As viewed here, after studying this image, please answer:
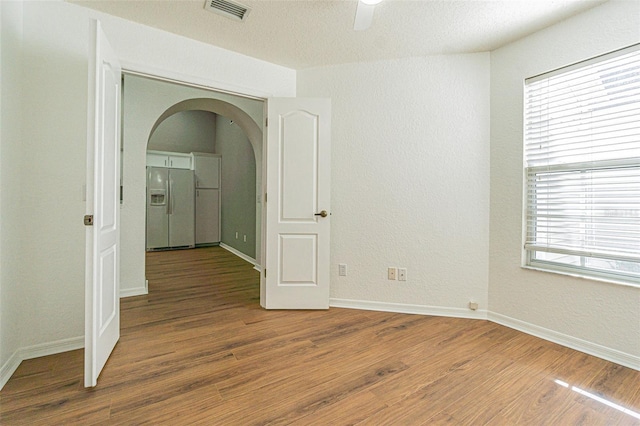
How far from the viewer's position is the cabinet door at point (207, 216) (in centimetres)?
706

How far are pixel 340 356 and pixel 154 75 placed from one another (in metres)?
2.73

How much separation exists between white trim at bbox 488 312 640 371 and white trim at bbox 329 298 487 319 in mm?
176

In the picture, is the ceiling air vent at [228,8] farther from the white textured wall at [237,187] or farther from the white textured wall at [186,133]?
the white textured wall at [186,133]

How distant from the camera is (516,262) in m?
2.68

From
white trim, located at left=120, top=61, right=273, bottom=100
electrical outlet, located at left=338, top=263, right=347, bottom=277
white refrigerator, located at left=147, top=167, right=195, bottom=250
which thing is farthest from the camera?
white refrigerator, located at left=147, top=167, right=195, bottom=250

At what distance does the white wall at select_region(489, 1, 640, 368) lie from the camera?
208 cm

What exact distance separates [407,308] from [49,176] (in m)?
3.24

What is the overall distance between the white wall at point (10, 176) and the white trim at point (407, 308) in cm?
249

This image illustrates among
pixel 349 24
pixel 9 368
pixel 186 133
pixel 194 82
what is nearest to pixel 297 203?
pixel 194 82

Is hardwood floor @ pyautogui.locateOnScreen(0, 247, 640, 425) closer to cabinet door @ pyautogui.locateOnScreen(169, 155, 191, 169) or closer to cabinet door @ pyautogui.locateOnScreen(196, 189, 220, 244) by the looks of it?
cabinet door @ pyautogui.locateOnScreen(196, 189, 220, 244)

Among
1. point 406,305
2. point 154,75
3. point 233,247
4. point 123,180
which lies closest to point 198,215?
point 233,247

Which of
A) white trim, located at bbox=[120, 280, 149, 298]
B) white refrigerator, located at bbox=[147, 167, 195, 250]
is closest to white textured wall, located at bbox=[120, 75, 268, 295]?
white trim, located at bbox=[120, 280, 149, 298]

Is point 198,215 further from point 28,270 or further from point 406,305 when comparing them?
point 406,305

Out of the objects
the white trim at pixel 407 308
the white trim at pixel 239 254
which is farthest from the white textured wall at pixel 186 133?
the white trim at pixel 407 308
